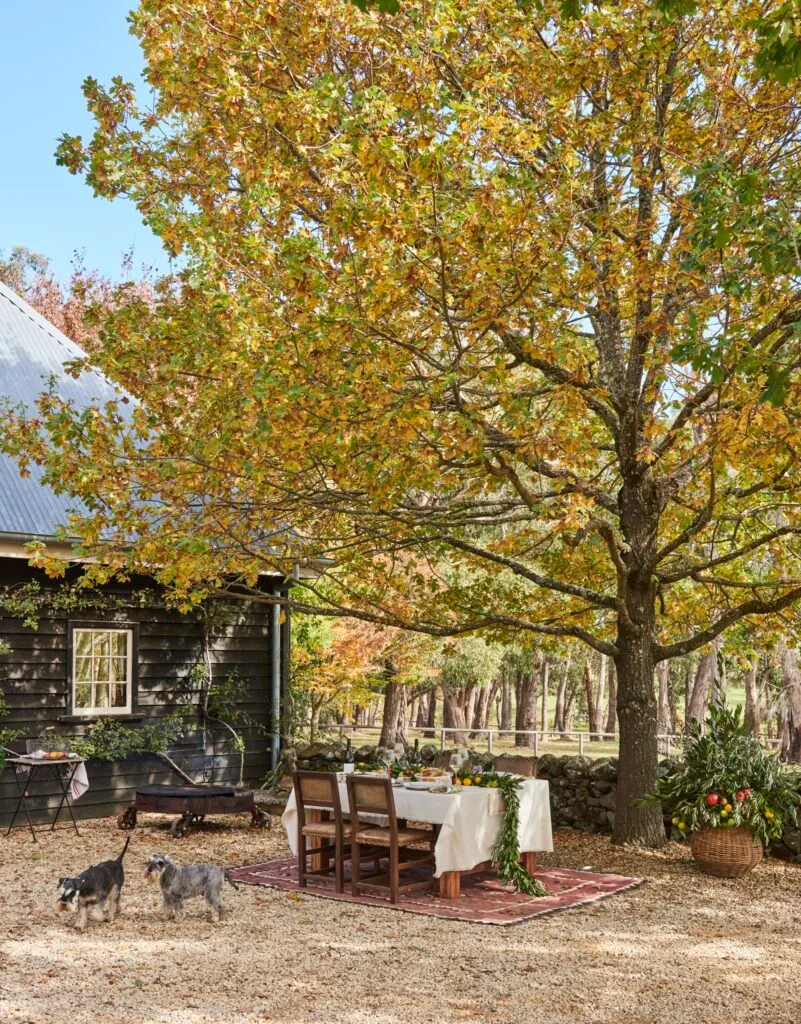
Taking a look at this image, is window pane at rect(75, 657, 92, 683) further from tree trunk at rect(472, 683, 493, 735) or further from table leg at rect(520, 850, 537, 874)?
tree trunk at rect(472, 683, 493, 735)

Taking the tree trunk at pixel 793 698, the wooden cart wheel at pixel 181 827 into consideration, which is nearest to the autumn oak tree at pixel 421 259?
the wooden cart wheel at pixel 181 827

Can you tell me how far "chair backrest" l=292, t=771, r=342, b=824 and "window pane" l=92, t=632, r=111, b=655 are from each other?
550 cm

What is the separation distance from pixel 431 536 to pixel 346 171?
4.46 metres

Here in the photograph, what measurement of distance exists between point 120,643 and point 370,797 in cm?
658

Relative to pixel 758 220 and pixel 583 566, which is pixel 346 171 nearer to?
pixel 758 220

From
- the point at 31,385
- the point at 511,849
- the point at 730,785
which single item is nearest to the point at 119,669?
the point at 31,385

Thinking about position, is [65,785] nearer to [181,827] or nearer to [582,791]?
[181,827]

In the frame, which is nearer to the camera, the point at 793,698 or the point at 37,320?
the point at 37,320

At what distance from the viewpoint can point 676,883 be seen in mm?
10617

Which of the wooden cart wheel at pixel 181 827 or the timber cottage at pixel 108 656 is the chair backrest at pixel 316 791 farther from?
the timber cottage at pixel 108 656

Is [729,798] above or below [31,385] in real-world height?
below

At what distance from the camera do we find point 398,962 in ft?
25.1

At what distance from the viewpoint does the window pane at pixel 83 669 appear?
14.6 meters

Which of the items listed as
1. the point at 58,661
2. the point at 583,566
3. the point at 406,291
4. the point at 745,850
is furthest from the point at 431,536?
the point at 58,661
